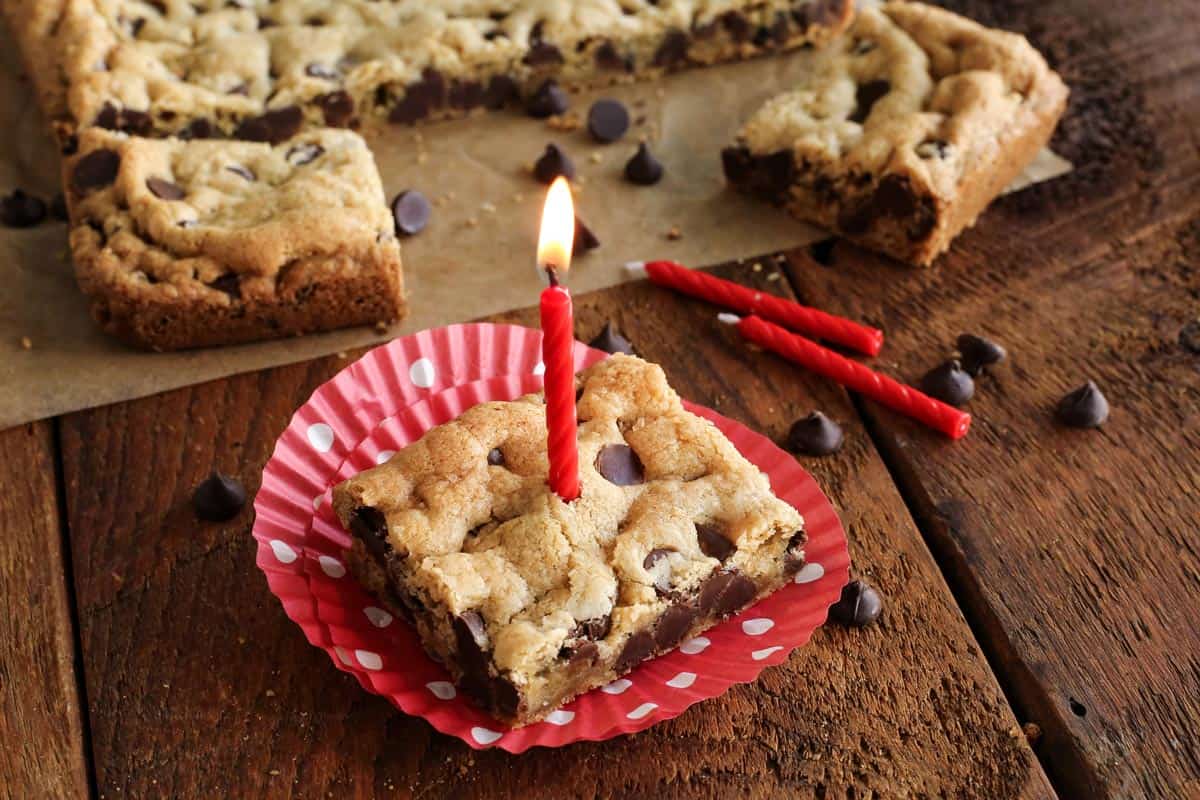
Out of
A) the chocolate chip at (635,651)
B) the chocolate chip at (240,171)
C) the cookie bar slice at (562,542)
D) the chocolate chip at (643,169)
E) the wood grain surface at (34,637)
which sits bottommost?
the wood grain surface at (34,637)

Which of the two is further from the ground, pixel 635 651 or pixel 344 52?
pixel 635 651

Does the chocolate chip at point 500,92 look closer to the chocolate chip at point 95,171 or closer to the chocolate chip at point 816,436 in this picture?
the chocolate chip at point 95,171

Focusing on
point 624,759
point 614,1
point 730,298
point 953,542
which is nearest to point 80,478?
point 624,759

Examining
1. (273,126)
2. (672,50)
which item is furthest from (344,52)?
(672,50)

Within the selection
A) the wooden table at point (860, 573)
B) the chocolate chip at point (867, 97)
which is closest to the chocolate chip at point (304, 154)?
the wooden table at point (860, 573)

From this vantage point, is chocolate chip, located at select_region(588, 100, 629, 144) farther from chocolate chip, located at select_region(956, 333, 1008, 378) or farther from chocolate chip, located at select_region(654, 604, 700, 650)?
chocolate chip, located at select_region(654, 604, 700, 650)

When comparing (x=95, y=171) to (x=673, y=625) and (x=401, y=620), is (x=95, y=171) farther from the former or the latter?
(x=673, y=625)

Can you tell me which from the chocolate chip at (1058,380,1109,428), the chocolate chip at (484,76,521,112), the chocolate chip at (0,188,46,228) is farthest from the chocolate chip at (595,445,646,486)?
the chocolate chip at (0,188,46,228)
